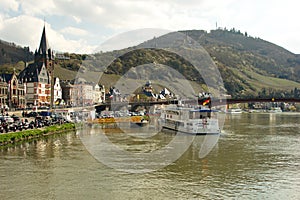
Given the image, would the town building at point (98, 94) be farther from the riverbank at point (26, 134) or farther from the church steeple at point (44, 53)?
the riverbank at point (26, 134)

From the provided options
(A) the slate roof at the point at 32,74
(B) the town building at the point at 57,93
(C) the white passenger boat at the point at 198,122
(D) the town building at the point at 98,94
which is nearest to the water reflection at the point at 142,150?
(C) the white passenger boat at the point at 198,122

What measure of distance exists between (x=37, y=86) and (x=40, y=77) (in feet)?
9.72

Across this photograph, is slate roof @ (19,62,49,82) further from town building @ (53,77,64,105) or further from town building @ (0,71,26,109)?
town building @ (53,77,64,105)

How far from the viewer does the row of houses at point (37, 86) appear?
75.6m

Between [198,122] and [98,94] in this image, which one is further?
[98,94]

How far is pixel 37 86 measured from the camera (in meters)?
85.0

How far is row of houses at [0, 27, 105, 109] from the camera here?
75562mm

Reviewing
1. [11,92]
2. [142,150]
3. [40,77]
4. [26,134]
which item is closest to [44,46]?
[40,77]

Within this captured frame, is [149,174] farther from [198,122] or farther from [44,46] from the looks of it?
[44,46]

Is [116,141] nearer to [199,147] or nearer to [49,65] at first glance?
[199,147]

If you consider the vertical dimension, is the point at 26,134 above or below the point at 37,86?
below

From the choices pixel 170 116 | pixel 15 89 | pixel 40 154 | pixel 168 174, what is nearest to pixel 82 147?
pixel 40 154

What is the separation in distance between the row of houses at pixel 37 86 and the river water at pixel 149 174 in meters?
41.1

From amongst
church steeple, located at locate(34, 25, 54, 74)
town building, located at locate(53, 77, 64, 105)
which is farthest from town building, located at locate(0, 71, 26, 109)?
town building, located at locate(53, 77, 64, 105)
